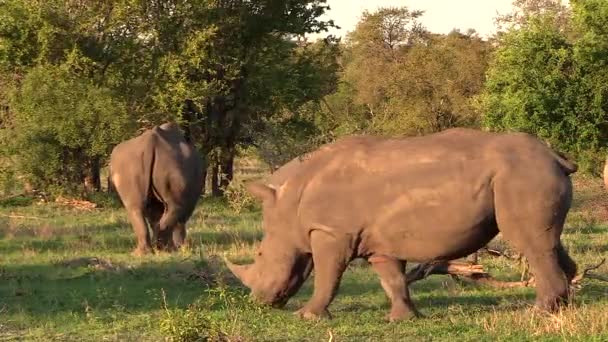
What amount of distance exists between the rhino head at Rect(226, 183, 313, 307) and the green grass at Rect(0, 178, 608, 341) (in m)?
0.21

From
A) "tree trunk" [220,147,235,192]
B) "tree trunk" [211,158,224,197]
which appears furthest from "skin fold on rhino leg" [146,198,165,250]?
"tree trunk" [211,158,224,197]

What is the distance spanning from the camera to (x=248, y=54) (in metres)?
30.4

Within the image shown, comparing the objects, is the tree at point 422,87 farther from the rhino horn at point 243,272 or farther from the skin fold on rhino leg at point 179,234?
the rhino horn at point 243,272

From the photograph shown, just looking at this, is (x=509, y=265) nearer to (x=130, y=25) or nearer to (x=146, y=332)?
(x=146, y=332)

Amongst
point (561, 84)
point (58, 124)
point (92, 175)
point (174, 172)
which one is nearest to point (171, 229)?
point (174, 172)

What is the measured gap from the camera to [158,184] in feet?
57.7

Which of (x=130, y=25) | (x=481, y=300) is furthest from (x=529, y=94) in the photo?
(x=481, y=300)

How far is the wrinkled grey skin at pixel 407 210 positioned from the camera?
32.1 feet

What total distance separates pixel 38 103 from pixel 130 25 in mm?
3916

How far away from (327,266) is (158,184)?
25.9 feet

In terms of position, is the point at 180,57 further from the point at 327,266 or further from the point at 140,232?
the point at 327,266

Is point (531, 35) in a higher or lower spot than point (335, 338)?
higher

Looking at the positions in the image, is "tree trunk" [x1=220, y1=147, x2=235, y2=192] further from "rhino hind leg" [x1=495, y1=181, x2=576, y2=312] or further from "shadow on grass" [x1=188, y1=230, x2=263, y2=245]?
"rhino hind leg" [x1=495, y1=181, x2=576, y2=312]

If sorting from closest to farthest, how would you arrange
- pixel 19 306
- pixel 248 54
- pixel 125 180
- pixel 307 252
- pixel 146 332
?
pixel 146 332 < pixel 307 252 < pixel 19 306 < pixel 125 180 < pixel 248 54
